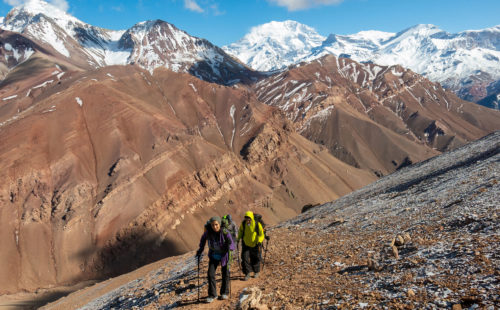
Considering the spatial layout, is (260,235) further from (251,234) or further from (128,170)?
(128,170)

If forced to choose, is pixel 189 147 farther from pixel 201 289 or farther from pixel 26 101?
pixel 201 289

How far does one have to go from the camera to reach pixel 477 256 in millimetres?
9805

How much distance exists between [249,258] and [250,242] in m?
0.80

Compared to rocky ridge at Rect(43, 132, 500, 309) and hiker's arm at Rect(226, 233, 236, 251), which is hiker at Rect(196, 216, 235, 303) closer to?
hiker's arm at Rect(226, 233, 236, 251)

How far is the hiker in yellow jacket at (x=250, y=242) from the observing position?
43.7 feet

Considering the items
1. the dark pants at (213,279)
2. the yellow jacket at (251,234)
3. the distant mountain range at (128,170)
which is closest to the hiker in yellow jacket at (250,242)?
the yellow jacket at (251,234)

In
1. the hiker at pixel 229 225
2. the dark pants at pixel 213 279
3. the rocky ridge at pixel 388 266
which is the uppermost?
the hiker at pixel 229 225

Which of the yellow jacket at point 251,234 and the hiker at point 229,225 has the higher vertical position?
the hiker at point 229,225

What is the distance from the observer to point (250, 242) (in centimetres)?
1331

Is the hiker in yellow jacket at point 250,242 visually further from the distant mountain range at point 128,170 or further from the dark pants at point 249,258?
the distant mountain range at point 128,170

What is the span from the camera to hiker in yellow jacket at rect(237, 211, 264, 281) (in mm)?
13305

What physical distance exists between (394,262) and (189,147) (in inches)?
3676

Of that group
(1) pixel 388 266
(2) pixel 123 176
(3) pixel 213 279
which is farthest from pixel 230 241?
(2) pixel 123 176

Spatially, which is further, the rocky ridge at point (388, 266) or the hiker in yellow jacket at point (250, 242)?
the hiker in yellow jacket at point (250, 242)
